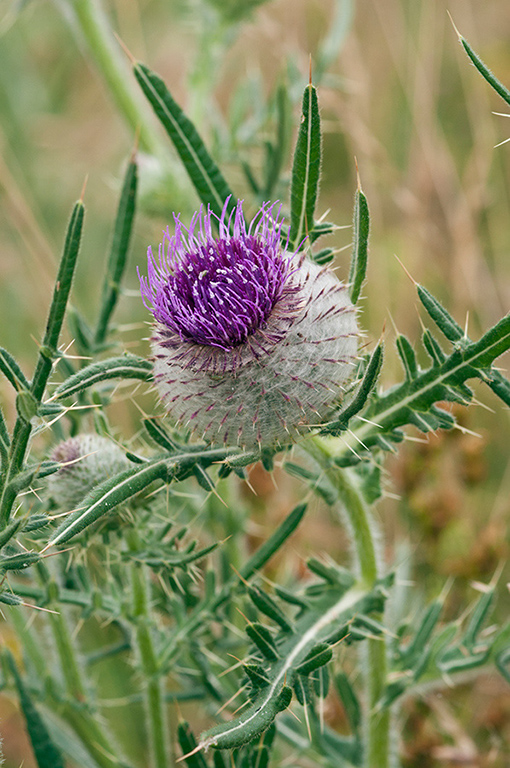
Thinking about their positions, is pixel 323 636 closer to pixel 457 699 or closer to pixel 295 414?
pixel 295 414

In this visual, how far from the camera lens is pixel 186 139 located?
8.52 ft

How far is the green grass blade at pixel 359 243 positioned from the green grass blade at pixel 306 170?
0.58 ft

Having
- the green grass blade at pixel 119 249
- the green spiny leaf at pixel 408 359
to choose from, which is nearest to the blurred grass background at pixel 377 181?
the green spiny leaf at pixel 408 359

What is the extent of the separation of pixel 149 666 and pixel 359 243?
68.9 inches

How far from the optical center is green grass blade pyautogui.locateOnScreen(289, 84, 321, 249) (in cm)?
228

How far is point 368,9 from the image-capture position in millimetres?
7656

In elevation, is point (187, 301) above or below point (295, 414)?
above

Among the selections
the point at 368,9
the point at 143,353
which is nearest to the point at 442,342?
the point at 143,353

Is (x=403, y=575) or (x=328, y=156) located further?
(x=328, y=156)

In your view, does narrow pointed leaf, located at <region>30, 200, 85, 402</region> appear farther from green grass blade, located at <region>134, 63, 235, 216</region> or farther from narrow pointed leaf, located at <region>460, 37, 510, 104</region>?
narrow pointed leaf, located at <region>460, 37, 510, 104</region>

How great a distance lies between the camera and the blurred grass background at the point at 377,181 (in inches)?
162

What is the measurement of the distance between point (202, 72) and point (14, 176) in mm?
2537

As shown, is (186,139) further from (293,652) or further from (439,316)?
(293,652)

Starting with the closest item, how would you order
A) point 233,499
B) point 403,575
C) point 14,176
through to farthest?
point 403,575, point 233,499, point 14,176
